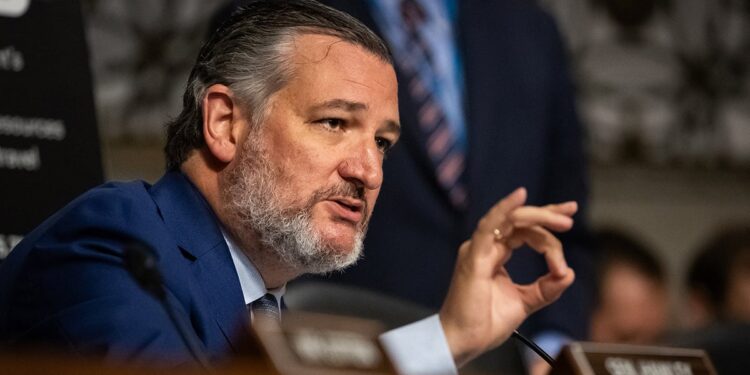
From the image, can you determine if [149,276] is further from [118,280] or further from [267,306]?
[267,306]

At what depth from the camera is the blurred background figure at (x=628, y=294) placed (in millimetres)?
5887

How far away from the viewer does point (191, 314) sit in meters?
2.66

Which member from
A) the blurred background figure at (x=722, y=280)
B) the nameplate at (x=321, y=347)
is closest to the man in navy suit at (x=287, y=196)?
the nameplate at (x=321, y=347)

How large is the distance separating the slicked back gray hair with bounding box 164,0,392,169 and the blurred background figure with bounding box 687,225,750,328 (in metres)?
2.72

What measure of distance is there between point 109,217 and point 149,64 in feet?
11.5

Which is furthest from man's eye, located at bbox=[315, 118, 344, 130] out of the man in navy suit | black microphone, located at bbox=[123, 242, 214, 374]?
black microphone, located at bbox=[123, 242, 214, 374]

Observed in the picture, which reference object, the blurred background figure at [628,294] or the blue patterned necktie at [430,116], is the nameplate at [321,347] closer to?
the blue patterned necktie at [430,116]

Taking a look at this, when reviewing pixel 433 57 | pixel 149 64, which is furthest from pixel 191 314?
pixel 149 64

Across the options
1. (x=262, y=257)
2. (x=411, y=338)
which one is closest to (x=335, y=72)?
(x=262, y=257)

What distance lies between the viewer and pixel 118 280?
2488 mm

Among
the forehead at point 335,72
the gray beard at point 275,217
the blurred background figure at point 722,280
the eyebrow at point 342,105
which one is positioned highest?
the forehead at point 335,72

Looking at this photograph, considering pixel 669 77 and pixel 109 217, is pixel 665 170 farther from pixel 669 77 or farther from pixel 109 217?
pixel 109 217

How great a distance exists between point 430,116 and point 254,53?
1101 mm

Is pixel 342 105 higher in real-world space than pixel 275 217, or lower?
higher
